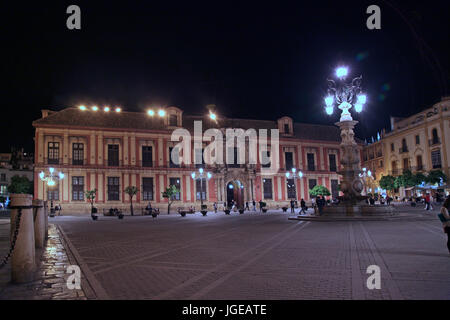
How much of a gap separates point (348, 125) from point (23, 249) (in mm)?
17574

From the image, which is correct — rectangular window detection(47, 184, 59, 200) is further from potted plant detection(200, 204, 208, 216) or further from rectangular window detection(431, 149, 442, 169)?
rectangular window detection(431, 149, 442, 169)

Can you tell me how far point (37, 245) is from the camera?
9789 mm

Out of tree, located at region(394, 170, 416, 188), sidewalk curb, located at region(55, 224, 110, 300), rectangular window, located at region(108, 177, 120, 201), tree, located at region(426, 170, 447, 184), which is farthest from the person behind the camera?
tree, located at region(394, 170, 416, 188)

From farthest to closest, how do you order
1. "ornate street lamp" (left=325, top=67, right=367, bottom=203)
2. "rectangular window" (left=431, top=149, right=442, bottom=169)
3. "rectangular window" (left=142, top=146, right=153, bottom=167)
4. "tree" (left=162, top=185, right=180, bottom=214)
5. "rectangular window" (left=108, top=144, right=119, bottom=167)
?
"rectangular window" (left=431, top=149, right=442, bottom=169), "rectangular window" (left=142, top=146, right=153, bottom=167), "rectangular window" (left=108, top=144, right=119, bottom=167), "tree" (left=162, top=185, right=180, bottom=214), "ornate street lamp" (left=325, top=67, right=367, bottom=203)

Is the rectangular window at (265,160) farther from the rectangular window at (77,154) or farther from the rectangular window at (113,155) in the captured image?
the rectangular window at (77,154)

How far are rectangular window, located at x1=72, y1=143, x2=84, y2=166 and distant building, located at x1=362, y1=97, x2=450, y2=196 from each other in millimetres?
38888

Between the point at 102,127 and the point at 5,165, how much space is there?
44.6 metres

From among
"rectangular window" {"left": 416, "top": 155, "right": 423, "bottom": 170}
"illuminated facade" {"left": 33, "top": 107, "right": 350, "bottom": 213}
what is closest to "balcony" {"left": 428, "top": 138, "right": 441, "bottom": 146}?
"rectangular window" {"left": 416, "top": 155, "right": 423, "bottom": 170}

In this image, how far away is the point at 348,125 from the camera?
64.5 ft

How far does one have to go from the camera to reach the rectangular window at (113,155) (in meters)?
37.1

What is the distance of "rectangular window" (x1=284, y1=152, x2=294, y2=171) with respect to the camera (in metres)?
44.4

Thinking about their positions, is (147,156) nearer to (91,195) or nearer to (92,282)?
(91,195)

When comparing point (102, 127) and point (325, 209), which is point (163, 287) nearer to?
point (325, 209)
